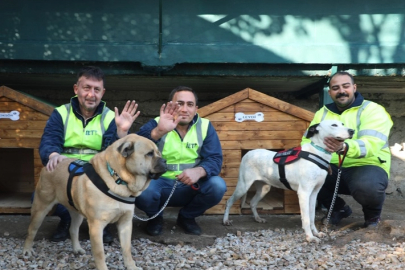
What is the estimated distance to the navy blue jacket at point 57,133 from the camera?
391 cm

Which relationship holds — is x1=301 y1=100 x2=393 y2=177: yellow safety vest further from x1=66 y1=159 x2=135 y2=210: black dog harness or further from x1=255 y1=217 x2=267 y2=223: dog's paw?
x1=66 y1=159 x2=135 y2=210: black dog harness

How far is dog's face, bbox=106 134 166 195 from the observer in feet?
10.0

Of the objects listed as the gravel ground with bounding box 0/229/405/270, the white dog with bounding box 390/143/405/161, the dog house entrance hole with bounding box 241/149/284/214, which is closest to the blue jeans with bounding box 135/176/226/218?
the gravel ground with bounding box 0/229/405/270

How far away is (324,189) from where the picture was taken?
4.86 metres

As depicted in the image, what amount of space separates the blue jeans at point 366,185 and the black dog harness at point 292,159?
481mm

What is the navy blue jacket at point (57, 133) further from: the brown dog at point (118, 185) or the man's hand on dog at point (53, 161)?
the brown dog at point (118, 185)

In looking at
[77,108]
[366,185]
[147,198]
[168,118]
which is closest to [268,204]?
[366,185]

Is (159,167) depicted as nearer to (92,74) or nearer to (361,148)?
(92,74)

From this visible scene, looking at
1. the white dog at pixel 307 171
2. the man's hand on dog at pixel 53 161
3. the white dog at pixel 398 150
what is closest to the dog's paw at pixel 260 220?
the white dog at pixel 307 171

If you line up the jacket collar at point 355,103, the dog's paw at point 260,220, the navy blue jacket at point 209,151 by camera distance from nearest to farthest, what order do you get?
1. the navy blue jacket at point 209,151
2. the jacket collar at point 355,103
3. the dog's paw at point 260,220

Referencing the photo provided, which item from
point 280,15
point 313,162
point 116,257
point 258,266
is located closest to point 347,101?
point 313,162

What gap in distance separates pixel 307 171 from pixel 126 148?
193cm

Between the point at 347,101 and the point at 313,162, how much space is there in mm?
872

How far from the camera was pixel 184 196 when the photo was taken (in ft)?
14.4
